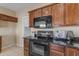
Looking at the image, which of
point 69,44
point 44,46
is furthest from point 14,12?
point 69,44

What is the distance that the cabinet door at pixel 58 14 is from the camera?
1366 mm

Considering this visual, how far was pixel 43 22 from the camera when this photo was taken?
1.55 m

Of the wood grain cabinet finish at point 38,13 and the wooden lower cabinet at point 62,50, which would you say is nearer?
the wooden lower cabinet at point 62,50

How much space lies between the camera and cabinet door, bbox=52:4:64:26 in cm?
137

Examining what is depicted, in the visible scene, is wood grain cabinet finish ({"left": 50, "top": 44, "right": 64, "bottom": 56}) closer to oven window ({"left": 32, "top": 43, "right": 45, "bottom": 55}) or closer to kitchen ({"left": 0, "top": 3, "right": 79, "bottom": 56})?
kitchen ({"left": 0, "top": 3, "right": 79, "bottom": 56})

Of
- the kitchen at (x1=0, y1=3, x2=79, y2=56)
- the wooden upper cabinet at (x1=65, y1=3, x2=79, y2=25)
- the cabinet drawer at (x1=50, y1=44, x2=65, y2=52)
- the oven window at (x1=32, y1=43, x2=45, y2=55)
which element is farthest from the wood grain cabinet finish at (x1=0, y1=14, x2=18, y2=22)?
the wooden upper cabinet at (x1=65, y1=3, x2=79, y2=25)

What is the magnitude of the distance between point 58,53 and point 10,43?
65 centimetres

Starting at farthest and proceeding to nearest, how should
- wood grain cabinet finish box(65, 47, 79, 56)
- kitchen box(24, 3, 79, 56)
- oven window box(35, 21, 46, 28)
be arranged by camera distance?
oven window box(35, 21, 46, 28), kitchen box(24, 3, 79, 56), wood grain cabinet finish box(65, 47, 79, 56)

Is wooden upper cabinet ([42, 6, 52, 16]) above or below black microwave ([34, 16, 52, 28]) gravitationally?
above

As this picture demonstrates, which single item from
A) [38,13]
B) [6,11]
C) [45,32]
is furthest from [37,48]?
[6,11]

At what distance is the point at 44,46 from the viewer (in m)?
1.46

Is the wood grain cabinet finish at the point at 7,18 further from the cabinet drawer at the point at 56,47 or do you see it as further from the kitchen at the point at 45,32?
the cabinet drawer at the point at 56,47

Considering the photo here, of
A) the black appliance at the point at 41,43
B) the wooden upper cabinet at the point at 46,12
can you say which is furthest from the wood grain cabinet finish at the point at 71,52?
the wooden upper cabinet at the point at 46,12

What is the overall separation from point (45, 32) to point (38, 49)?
0.27 meters
